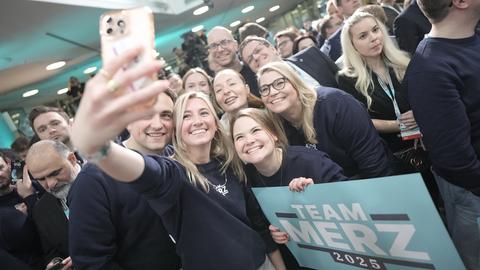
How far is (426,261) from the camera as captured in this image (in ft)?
3.67

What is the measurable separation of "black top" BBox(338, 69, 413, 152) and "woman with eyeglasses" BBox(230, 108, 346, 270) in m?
0.67

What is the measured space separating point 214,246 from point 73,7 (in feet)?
9.25

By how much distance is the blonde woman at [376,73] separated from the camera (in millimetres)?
2023

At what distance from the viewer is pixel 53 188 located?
180 centimetres

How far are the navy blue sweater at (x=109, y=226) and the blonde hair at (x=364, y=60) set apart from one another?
144 cm

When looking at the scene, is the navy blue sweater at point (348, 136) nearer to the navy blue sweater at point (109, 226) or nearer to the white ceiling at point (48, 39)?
the navy blue sweater at point (109, 226)

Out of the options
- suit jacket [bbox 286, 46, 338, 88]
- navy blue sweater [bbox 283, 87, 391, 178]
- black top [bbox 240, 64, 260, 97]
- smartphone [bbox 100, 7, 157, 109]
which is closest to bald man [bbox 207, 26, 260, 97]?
black top [bbox 240, 64, 260, 97]

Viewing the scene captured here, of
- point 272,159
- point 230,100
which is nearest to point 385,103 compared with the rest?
point 272,159

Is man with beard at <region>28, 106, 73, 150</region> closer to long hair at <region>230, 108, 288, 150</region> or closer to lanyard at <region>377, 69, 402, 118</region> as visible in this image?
long hair at <region>230, 108, 288, 150</region>

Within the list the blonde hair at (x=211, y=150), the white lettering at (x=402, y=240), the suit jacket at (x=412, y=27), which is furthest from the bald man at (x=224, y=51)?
the white lettering at (x=402, y=240)

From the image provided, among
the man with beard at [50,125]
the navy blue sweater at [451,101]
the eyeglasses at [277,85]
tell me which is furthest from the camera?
the man with beard at [50,125]

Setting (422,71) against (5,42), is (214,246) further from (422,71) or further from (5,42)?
(5,42)

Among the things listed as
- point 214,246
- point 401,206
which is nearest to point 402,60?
point 401,206

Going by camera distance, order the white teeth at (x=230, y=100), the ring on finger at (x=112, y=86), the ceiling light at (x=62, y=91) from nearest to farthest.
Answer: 1. the ring on finger at (x=112, y=86)
2. the white teeth at (x=230, y=100)
3. the ceiling light at (x=62, y=91)
